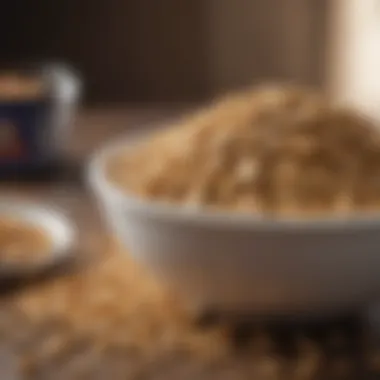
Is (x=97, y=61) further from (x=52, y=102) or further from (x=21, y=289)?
(x=21, y=289)

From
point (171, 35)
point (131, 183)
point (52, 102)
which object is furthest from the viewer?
point (171, 35)

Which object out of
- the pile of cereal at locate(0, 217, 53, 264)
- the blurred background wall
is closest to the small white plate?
the pile of cereal at locate(0, 217, 53, 264)

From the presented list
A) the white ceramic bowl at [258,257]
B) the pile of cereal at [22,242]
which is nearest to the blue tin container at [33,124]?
the pile of cereal at [22,242]

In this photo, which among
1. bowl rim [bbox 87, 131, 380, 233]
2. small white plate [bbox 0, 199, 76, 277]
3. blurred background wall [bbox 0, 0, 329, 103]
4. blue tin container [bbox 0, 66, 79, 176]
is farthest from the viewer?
blurred background wall [bbox 0, 0, 329, 103]

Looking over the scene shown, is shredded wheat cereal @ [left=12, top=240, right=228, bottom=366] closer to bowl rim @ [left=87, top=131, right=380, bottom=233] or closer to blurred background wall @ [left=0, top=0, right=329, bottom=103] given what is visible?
bowl rim @ [left=87, top=131, right=380, bottom=233]

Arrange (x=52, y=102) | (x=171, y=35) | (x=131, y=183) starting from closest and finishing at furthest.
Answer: (x=131, y=183) → (x=52, y=102) → (x=171, y=35)

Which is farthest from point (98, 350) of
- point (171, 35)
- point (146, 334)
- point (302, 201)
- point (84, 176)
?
point (171, 35)
